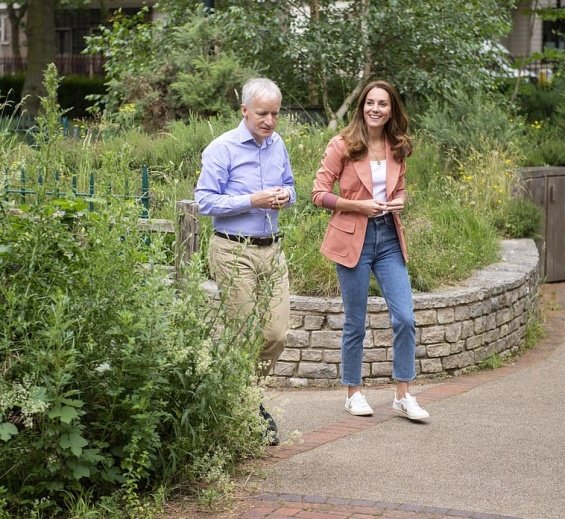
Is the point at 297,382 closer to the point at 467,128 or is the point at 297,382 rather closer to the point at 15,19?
the point at 467,128

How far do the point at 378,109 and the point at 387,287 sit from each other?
3.29 ft

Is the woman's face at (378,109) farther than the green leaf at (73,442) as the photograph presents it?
Yes

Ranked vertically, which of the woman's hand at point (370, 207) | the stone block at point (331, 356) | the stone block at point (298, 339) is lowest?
the stone block at point (331, 356)

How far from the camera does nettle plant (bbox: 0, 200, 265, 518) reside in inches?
194

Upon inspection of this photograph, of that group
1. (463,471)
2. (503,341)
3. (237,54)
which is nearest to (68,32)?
(237,54)

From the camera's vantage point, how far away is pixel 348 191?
671 centimetres

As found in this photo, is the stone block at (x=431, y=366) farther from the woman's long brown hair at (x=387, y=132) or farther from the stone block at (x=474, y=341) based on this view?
the woman's long brown hair at (x=387, y=132)

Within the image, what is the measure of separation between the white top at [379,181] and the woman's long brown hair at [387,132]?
0.11 m

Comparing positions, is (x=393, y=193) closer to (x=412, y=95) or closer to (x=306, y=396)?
(x=306, y=396)

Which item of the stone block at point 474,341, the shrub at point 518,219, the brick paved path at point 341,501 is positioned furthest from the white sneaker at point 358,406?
the shrub at point 518,219

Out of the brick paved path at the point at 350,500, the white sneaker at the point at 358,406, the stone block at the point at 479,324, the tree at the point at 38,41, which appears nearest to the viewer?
the brick paved path at the point at 350,500

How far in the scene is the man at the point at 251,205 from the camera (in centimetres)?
593

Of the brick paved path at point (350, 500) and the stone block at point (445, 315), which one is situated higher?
the stone block at point (445, 315)

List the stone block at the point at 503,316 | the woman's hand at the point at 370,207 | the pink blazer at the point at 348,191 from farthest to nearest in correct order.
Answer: the stone block at the point at 503,316, the pink blazer at the point at 348,191, the woman's hand at the point at 370,207
